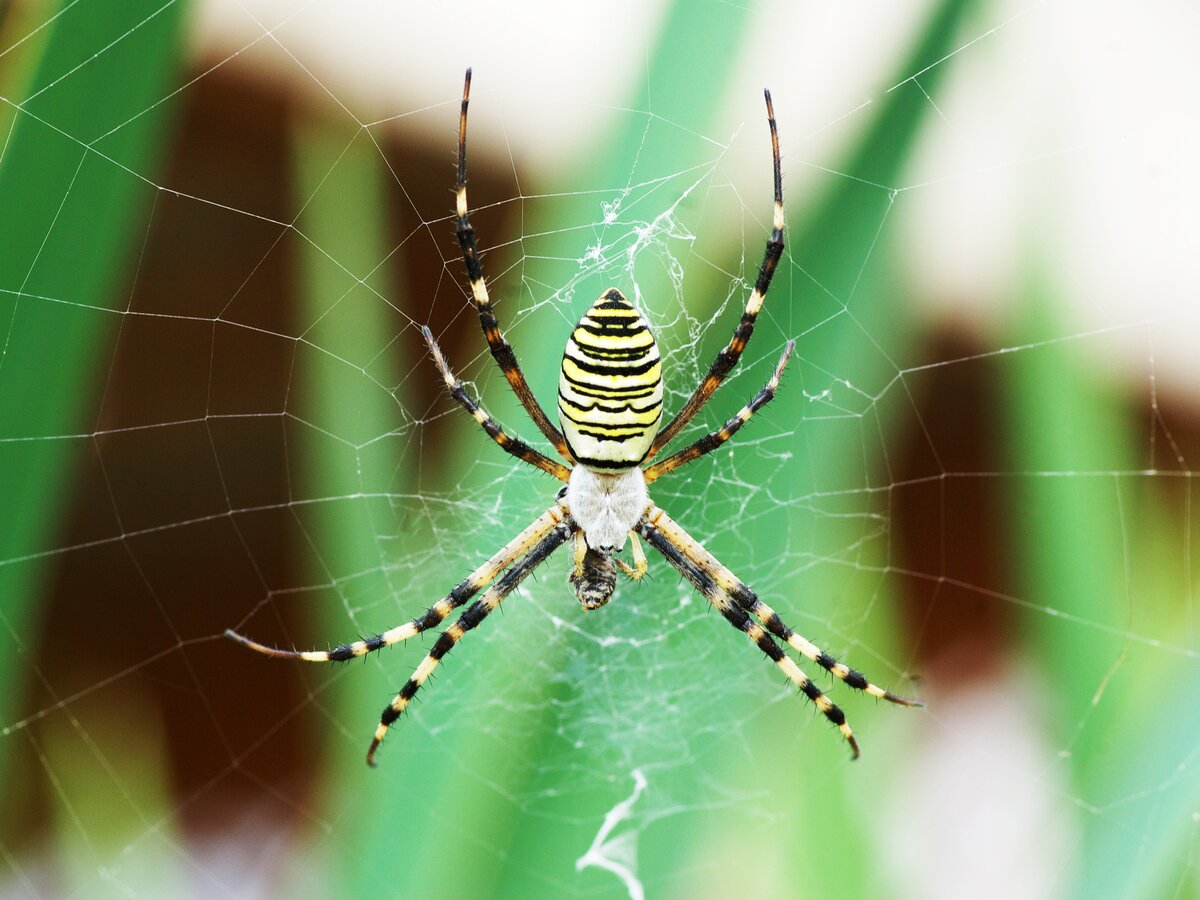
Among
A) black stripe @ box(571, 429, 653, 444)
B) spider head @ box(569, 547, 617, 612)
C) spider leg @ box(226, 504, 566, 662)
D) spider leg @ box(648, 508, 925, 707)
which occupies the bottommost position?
spider leg @ box(226, 504, 566, 662)

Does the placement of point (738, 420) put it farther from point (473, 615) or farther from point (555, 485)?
point (473, 615)

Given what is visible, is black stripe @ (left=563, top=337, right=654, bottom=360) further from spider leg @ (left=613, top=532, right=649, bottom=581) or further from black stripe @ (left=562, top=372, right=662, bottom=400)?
spider leg @ (left=613, top=532, right=649, bottom=581)

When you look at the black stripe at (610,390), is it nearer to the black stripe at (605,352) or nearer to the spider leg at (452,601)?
the black stripe at (605,352)

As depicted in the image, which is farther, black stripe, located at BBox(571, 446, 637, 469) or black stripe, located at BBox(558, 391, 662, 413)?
black stripe, located at BBox(571, 446, 637, 469)

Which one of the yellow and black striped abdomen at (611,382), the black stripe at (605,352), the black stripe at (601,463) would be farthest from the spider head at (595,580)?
the black stripe at (605,352)

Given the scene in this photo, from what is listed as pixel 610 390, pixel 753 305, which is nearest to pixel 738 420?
pixel 753 305

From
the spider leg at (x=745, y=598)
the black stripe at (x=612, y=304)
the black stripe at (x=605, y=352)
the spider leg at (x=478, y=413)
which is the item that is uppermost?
the black stripe at (x=612, y=304)

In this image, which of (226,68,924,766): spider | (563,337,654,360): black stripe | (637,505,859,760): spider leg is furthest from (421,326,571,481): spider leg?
(637,505,859,760): spider leg
